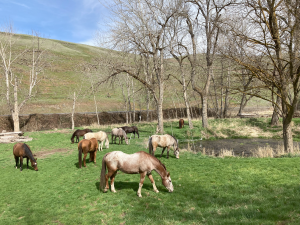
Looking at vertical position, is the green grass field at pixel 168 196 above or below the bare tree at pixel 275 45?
below

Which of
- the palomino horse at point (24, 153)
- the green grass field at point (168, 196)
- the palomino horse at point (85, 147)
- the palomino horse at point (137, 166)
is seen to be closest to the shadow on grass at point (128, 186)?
the green grass field at point (168, 196)

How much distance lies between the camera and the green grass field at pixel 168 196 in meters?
6.27

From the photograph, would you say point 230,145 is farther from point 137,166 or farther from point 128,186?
point 137,166

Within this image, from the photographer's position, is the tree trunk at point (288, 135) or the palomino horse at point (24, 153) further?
the tree trunk at point (288, 135)

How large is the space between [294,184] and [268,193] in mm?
1534

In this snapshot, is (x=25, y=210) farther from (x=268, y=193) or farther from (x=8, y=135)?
(x=8, y=135)

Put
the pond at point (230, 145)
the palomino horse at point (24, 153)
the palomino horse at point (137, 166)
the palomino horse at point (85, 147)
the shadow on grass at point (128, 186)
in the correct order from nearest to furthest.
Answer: the palomino horse at point (137, 166), the shadow on grass at point (128, 186), the palomino horse at point (85, 147), the palomino horse at point (24, 153), the pond at point (230, 145)

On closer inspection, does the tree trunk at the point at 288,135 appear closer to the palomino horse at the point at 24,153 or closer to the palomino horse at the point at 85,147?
the palomino horse at the point at 85,147

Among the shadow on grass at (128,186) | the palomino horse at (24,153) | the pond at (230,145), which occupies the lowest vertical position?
the pond at (230,145)

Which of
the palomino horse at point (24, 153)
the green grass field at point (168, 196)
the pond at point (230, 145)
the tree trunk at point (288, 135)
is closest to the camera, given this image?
the green grass field at point (168, 196)

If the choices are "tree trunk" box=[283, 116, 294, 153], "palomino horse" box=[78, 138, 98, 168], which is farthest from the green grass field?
"tree trunk" box=[283, 116, 294, 153]

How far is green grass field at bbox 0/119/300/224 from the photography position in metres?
6.27

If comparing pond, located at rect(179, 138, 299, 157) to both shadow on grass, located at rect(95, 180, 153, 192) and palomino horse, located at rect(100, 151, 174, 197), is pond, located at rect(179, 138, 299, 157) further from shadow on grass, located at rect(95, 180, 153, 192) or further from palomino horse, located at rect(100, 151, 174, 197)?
palomino horse, located at rect(100, 151, 174, 197)

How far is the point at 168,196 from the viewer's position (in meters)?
7.90
